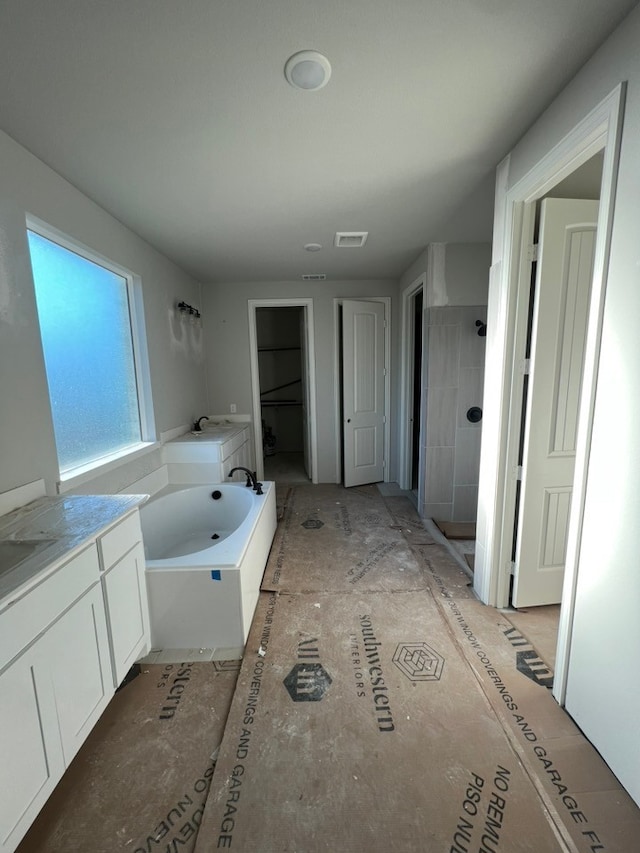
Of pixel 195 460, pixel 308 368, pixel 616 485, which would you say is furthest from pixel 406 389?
pixel 616 485

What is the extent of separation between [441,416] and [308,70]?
262 centimetres

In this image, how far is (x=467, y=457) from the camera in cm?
331

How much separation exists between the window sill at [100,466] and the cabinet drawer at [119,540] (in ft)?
1.83

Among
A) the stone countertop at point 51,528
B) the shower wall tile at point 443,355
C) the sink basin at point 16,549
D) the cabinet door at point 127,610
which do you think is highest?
the shower wall tile at point 443,355

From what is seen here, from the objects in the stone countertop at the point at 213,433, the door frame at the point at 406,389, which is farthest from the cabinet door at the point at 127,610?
the door frame at the point at 406,389

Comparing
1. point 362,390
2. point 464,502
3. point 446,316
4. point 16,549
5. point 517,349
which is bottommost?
point 464,502

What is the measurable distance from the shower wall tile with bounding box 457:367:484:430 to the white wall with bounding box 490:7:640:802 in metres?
2.01

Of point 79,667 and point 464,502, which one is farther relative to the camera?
point 464,502

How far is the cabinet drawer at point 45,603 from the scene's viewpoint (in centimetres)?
89

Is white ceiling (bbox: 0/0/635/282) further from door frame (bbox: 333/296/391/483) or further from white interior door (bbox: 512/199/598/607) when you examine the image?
door frame (bbox: 333/296/391/483)

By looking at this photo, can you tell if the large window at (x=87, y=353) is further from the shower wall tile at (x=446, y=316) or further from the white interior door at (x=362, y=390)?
the shower wall tile at (x=446, y=316)

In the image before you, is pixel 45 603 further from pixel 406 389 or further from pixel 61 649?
pixel 406 389

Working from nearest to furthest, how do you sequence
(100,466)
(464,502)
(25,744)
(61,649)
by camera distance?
(25,744), (61,649), (100,466), (464,502)

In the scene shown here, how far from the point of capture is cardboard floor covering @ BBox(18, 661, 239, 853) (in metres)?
1.08
